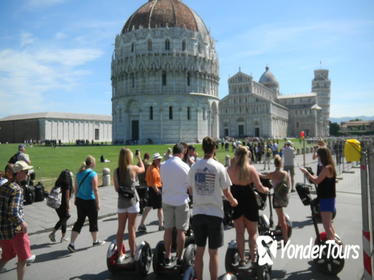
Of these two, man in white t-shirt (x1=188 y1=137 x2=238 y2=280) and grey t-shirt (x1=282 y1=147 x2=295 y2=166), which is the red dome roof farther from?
man in white t-shirt (x1=188 y1=137 x2=238 y2=280)

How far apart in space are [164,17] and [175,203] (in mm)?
58682

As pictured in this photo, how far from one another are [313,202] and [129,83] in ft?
186

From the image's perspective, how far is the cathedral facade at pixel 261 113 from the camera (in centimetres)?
9856

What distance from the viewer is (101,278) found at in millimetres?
5566

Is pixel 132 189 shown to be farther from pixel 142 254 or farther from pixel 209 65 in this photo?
pixel 209 65

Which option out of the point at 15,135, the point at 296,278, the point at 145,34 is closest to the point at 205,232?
the point at 296,278

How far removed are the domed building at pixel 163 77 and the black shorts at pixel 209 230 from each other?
173ft

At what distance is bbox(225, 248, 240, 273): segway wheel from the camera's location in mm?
5262

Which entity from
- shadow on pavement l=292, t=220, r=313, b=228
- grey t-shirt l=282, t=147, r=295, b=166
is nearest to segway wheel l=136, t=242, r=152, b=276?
shadow on pavement l=292, t=220, r=313, b=228

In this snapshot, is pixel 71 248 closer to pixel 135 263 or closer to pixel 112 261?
pixel 112 261

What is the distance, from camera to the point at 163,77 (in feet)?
191

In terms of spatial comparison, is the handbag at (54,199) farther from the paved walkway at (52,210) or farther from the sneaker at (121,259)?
the sneaker at (121,259)

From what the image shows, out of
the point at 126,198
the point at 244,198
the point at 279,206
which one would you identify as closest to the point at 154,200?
the point at 126,198

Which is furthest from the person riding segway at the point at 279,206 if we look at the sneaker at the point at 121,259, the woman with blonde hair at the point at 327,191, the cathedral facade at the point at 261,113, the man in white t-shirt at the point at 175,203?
the cathedral facade at the point at 261,113
